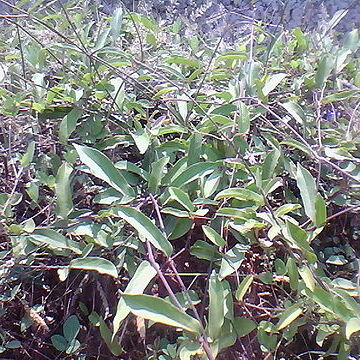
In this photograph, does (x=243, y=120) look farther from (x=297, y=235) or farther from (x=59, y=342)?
(x=59, y=342)

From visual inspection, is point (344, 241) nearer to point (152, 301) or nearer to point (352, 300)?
point (352, 300)

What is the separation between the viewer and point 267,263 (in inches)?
41.3

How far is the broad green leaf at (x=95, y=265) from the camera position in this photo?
95 cm

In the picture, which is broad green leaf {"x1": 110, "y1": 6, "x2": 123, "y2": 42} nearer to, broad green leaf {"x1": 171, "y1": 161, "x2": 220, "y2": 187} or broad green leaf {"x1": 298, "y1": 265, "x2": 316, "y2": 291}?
broad green leaf {"x1": 171, "y1": 161, "x2": 220, "y2": 187}

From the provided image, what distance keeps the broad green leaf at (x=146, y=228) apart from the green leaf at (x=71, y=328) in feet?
0.70

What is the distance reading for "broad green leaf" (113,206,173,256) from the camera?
940 mm

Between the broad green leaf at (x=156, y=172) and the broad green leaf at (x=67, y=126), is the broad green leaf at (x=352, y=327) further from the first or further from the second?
the broad green leaf at (x=67, y=126)

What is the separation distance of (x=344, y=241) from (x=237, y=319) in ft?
1.03

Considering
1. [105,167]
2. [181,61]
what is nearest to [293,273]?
[105,167]

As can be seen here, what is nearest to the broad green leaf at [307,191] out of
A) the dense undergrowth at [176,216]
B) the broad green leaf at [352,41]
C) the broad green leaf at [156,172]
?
the dense undergrowth at [176,216]

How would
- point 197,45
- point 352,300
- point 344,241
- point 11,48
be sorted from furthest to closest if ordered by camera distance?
point 197,45, point 11,48, point 344,241, point 352,300

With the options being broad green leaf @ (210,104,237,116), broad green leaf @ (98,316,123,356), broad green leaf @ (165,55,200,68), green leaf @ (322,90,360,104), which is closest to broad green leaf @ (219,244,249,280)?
broad green leaf @ (98,316,123,356)

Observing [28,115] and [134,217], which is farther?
[28,115]

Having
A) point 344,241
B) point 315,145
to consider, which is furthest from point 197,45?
point 344,241
